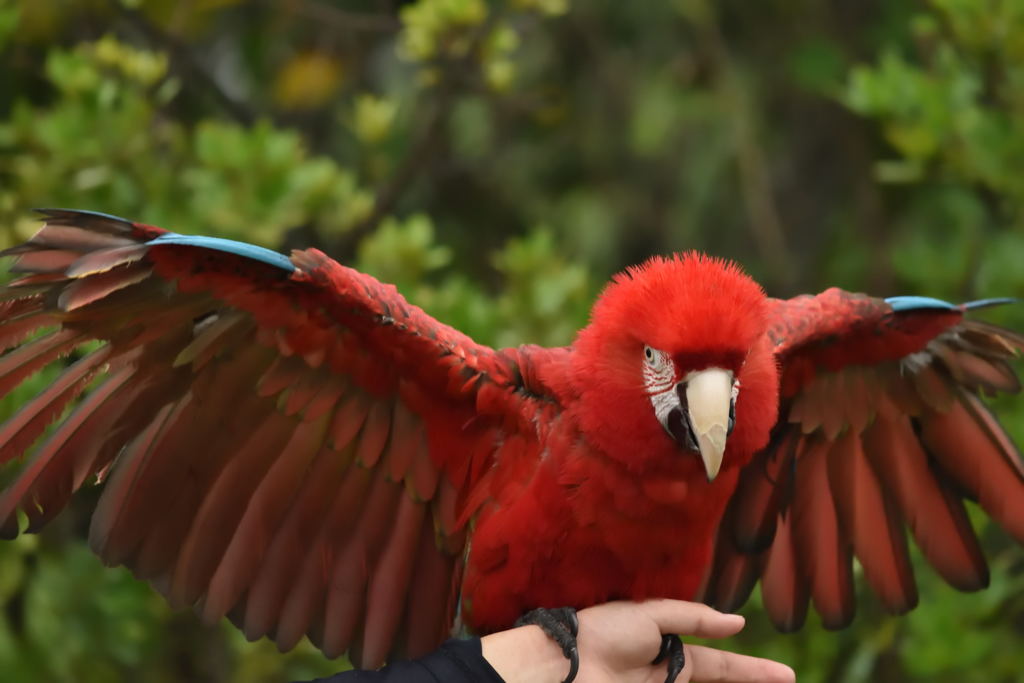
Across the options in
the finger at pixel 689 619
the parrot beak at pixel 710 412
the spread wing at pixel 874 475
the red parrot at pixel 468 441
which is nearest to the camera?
the parrot beak at pixel 710 412

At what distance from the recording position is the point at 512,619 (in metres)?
1.64

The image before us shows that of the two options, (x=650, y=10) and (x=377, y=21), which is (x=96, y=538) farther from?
(x=650, y=10)

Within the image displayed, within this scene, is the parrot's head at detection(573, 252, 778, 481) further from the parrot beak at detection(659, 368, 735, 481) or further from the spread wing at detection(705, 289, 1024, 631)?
the spread wing at detection(705, 289, 1024, 631)

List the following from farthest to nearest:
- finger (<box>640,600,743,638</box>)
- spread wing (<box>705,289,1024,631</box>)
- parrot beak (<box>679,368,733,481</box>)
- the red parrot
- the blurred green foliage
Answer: the blurred green foliage
spread wing (<box>705,289,1024,631</box>)
finger (<box>640,600,743,638</box>)
the red parrot
parrot beak (<box>679,368,733,481</box>)

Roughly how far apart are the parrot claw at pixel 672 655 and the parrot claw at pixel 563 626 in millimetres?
154

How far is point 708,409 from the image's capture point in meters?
1.36

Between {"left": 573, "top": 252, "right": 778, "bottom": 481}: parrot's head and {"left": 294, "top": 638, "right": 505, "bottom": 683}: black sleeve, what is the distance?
330mm

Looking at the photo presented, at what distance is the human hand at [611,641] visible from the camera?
1515mm

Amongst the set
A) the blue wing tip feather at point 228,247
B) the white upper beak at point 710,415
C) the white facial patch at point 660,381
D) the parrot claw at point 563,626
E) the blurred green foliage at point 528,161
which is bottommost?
the parrot claw at point 563,626

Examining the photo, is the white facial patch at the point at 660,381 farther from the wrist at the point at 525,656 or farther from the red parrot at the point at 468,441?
the wrist at the point at 525,656

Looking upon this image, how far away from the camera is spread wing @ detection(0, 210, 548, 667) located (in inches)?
59.3

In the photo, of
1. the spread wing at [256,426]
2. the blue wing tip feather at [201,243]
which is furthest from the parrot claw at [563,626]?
the blue wing tip feather at [201,243]

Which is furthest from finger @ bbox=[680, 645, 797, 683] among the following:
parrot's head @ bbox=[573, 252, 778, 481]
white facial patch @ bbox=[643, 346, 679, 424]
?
white facial patch @ bbox=[643, 346, 679, 424]

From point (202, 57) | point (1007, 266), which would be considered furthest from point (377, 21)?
point (1007, 266)
